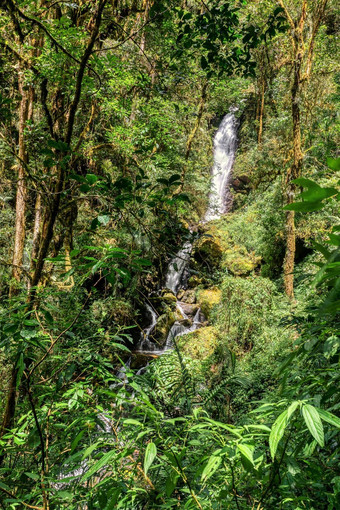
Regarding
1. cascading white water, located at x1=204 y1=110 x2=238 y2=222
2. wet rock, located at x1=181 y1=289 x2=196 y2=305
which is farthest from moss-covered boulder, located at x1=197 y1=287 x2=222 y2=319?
cascading white water, located at x1=204 y1=110 x2=238 y2=222

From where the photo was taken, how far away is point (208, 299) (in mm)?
9125

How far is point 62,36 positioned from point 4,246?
19.3 ft

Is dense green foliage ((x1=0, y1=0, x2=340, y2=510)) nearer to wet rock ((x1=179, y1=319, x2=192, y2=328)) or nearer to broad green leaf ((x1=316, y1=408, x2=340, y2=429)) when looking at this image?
broad green leaf ((x1=316, y1=408, x2=340, y2=429))

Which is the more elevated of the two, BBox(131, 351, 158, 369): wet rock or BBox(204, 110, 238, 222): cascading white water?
BBox(204, 110, 238, 222): cascading white water

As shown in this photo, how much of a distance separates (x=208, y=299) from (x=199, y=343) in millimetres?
2612

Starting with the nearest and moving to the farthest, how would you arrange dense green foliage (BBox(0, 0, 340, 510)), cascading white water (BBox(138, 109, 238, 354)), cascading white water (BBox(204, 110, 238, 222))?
1. dense green foliage (BBox(0, 0, 340, 510))
2. cascading white water (BBox(138, 109, 238, 354))
3. cascading white water (BBox(204, 110, 238, 222))

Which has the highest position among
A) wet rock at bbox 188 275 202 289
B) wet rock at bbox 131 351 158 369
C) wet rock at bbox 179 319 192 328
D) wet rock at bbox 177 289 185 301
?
wet rock at bbox 188 275 202 289

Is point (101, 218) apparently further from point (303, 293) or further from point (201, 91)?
point (201, 91)

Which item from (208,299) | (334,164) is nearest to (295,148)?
(208,299)

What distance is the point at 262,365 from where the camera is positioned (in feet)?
18.3

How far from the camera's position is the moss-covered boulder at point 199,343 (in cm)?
638

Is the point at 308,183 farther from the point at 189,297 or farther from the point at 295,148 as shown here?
the point at 189,297

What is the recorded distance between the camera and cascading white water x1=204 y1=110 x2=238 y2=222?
17312 mm

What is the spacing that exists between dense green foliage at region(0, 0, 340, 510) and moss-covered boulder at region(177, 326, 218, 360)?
0.04 m
